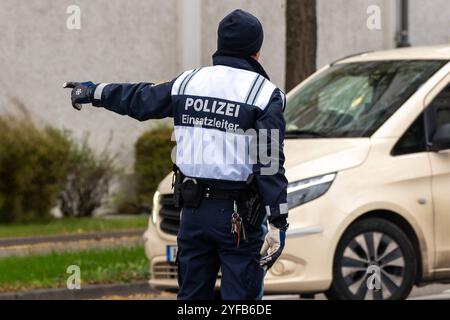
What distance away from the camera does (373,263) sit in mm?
9516

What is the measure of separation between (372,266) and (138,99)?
3.41 m

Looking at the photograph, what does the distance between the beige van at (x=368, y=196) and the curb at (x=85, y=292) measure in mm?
1444

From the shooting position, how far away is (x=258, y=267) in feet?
21.5

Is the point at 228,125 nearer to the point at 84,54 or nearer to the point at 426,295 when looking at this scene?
the point at 426,295

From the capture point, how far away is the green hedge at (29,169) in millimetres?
15742

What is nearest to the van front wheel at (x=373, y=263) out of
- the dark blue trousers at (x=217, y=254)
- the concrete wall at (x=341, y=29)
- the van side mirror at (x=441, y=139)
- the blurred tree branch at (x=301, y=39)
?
the van side mirror at (x=441, y=139)

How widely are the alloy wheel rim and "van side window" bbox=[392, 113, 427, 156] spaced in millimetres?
660

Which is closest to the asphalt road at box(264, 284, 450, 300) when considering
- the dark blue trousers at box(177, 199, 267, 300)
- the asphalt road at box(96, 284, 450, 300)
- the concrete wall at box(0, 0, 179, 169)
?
the asphalt road at box(96, 284, 450, 300)

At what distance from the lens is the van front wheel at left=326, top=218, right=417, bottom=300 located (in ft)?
30.8

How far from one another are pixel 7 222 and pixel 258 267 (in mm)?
9892

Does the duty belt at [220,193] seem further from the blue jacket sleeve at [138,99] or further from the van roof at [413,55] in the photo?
the van roof at [413,55]

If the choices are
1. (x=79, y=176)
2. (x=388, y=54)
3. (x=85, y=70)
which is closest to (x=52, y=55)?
(x=85, y=70)

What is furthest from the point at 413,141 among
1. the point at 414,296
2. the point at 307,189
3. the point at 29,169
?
the point at 29,169
